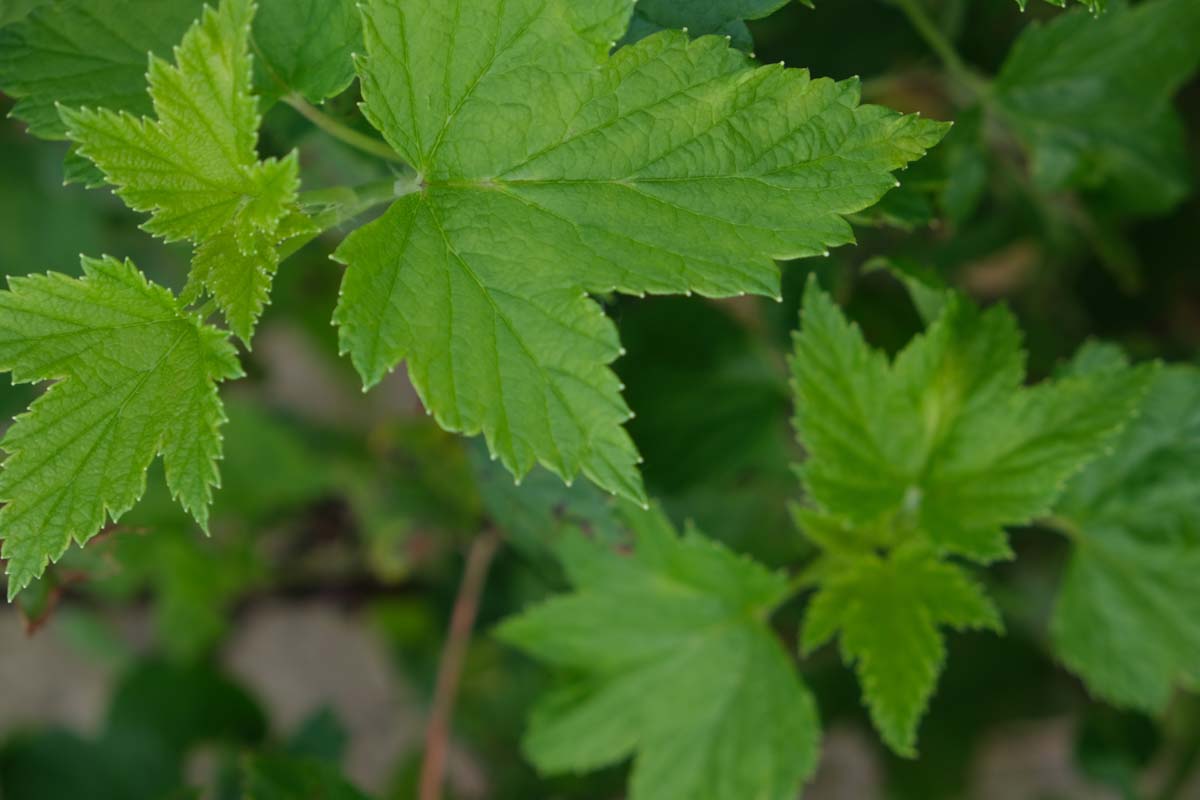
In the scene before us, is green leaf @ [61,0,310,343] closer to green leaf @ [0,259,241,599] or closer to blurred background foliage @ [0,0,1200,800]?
green leaf @ [0,259,241,599]

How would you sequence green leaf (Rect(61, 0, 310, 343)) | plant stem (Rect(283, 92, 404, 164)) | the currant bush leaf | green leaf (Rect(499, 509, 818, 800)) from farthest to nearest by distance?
the currant bush leaf < green leaf (Rect(499, 509, 818, 800)) < plant stem (Rect(283, 92, 404, 164)) < green leaf (Rect(61, 0, 310, 343))

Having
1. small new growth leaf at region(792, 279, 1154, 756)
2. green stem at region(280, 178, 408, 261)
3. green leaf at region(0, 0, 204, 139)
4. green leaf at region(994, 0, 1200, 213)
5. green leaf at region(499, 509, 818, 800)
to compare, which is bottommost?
green leaf at region(499, 509, 818, 800)

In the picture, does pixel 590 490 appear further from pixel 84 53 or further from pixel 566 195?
pixel 84 53

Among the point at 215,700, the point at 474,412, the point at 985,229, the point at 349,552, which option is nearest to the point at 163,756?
the point at 215,700

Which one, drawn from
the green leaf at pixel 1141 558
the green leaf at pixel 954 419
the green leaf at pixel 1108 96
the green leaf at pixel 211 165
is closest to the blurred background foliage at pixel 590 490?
the green leaf at pixel 1108 96

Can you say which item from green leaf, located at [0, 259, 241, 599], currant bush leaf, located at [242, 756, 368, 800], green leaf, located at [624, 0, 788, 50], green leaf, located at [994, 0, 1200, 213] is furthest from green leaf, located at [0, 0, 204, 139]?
green leaf, located at [994, 0, 1200, 213]

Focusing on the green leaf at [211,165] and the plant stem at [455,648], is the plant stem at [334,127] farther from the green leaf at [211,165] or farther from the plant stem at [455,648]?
the plant stem at [455,648]
